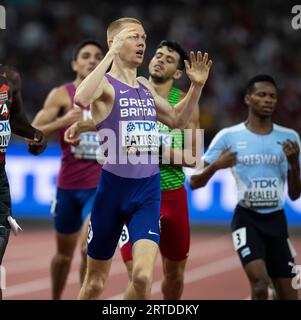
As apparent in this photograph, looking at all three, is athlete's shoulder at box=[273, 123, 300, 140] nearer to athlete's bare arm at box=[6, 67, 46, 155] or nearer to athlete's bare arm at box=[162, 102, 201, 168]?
athlete's bare arm at box=[162, 102, 201, 168]

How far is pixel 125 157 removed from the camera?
6840 millimetres

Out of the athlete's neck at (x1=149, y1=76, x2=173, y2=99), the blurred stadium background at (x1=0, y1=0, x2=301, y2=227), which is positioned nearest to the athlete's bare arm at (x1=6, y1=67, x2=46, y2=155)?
the athlete's neck at (x1=149, y1=76, x2=173, y2=99)

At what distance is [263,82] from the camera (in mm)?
8266

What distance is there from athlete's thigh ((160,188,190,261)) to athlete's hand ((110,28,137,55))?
1.67m

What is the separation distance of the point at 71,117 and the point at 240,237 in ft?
6.95

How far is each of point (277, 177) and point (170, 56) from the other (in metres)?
1.38

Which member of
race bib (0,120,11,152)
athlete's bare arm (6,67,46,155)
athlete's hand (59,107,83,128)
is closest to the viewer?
race bib (0,120,11,152)

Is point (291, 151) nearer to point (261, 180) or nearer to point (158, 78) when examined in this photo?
point (261, 180)

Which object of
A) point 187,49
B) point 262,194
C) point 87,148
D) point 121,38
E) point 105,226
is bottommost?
point 105,226

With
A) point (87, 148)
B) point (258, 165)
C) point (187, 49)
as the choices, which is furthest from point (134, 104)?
point (187, 49)

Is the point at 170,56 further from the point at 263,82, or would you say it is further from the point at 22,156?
the point at 22,156

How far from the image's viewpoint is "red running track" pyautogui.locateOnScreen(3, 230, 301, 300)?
10273 mm

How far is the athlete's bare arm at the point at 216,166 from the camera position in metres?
8.02

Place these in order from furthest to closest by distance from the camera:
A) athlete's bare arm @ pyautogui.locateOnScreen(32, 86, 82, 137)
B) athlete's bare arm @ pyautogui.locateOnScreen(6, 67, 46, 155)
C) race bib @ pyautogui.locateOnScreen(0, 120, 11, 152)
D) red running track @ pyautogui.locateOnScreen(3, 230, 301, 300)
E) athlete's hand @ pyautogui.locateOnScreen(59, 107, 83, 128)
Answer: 1. red running track @ pyautogui.locateOnScreen(3, 230, 301, 300)
2. athlete's bare arm @ pyautogui.locateOnScreen(32, 86, 82, 137)
3. athlete's hand @ pyautogui.locateOnScreen(59, 107, 83, 128)
4. athlete's bare arm @ pyautogui.locateOnScreen(6, 67, 46, 155)
5. race bib @ pyautogui.locateOnScreen(0, 120, 11, 152)
